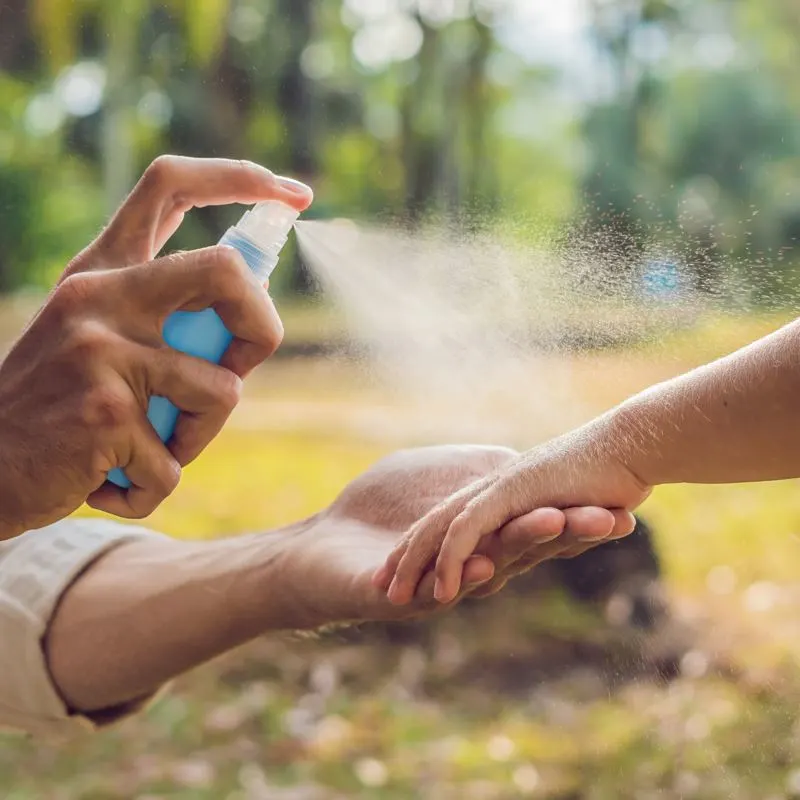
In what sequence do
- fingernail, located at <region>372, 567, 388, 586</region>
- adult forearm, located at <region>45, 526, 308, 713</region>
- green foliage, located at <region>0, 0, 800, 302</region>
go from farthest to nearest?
green foliage, located at <region>0, 0, 800, 302</region> → adult forearm, located at <region>45, 526, 308, 713</region> → fingernail, located at <region>372, 567, 388, 586</region>

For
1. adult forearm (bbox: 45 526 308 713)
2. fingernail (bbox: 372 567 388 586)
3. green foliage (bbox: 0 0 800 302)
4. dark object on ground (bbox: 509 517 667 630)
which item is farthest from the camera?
dark object on ground (bbox: 509 517 667 630)

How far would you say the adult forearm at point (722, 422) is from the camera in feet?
1.62

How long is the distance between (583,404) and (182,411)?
0.30 meters

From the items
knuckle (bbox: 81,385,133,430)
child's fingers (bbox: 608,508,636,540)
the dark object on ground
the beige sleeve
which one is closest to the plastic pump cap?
knuckle (bbox: 81,385,133,430)

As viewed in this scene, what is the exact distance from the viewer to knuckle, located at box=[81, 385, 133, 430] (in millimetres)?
528

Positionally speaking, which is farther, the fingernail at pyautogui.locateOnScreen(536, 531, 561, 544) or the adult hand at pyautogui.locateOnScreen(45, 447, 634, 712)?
the adult hand at pyautogui.locateOnScreen(45, 447, 634, 712)

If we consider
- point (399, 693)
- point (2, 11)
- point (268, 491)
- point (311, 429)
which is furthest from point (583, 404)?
point (399, 693)

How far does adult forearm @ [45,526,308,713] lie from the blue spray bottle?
0.19 m

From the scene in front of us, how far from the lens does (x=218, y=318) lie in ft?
1.79

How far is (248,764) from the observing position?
1.48 m

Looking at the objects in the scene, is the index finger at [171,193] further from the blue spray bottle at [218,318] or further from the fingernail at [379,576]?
the fingernail at [379,576]

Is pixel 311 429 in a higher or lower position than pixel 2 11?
lower

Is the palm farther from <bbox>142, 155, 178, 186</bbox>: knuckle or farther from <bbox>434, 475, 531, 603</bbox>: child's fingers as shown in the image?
<bbox>142, 155, 178, 186</bbox>: knuckle

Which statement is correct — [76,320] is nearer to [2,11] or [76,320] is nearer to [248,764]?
[2,11]
